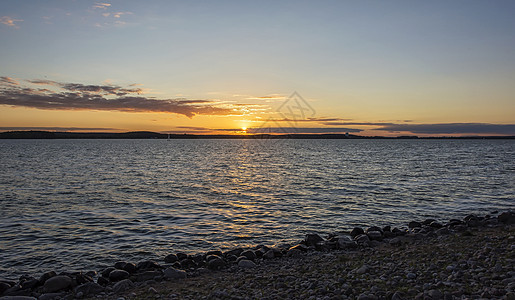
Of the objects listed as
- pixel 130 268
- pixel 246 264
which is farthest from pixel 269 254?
pixel 130 268

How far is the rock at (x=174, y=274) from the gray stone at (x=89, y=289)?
206 centimetres

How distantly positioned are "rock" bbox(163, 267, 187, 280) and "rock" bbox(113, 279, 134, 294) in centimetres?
118

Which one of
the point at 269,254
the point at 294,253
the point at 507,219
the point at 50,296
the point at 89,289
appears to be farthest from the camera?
the point at 507,219

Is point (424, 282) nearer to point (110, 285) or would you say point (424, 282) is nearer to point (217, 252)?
point (217, 252)

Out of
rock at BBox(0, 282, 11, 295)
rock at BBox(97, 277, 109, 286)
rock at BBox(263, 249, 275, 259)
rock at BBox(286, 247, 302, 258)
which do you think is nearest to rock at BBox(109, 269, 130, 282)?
rock at BBox(97, 277, 109, 286)

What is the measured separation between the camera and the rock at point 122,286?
Result: 34.7ft

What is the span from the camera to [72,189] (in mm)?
32469

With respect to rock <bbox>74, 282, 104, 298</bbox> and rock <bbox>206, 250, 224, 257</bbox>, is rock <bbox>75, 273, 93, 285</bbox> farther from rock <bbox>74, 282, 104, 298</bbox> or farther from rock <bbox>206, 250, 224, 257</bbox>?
rock <bbox>206, 250, 224, 257</bbox>

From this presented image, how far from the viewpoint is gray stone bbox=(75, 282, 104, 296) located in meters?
10.4

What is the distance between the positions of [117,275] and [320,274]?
7002mm

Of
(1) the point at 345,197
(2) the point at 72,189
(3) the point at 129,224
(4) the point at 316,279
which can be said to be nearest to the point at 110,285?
(4) the point at 316,279

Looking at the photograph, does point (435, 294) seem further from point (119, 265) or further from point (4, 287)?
point (4, 287)

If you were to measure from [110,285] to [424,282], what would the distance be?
9.76 m

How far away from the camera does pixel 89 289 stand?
1053 centimetres
